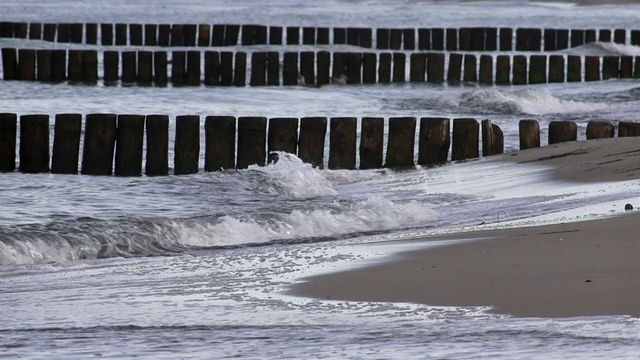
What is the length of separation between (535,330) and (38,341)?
68.2 inches

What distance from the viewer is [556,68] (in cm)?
2042

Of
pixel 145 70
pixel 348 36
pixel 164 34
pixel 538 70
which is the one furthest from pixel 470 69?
pixel 164 34

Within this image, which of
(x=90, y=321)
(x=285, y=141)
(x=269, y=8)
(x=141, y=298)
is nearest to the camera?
(x=90, y=321)

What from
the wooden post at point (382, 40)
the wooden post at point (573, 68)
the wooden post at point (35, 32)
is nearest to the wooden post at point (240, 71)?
the wooden post at point (573, 68)

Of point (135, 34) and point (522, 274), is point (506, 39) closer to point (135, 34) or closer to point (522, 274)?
point (135, 34)

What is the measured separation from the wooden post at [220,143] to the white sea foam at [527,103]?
6270mm

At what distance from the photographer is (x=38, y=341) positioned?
14.6ft

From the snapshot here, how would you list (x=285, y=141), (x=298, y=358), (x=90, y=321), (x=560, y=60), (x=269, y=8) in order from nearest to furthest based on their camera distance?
(x=298, y=358)
(x=90, y=321)
(x=285, y=141)
(x=560, y=60)
(x=269, y=8)

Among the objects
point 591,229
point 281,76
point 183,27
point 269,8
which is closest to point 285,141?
point 591,229

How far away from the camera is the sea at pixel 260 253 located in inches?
167

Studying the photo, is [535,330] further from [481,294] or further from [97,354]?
[97,354]

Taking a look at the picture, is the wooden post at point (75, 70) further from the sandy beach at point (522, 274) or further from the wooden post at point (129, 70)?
the sandy beach at point (522, 274)

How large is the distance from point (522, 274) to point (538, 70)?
52.0 ft

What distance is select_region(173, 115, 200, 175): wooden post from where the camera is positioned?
10.4m
